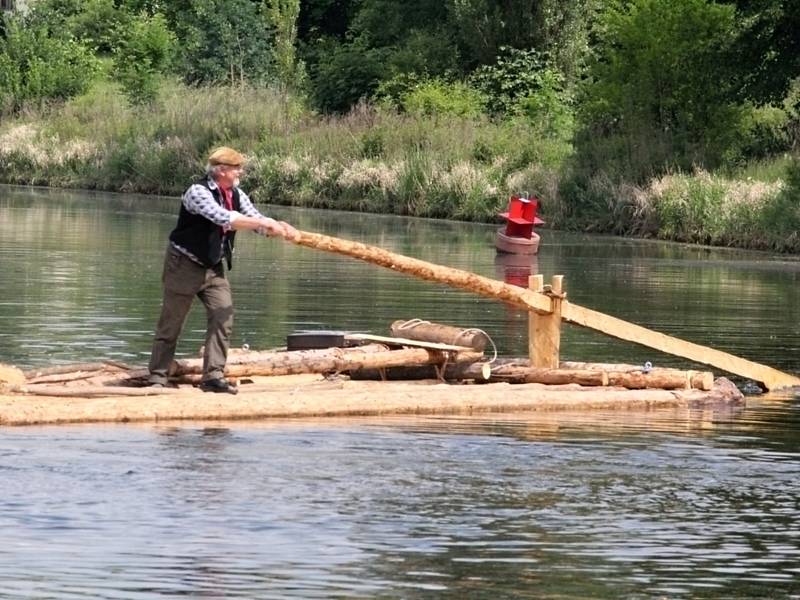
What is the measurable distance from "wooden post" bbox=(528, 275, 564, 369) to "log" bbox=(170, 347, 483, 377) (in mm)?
781

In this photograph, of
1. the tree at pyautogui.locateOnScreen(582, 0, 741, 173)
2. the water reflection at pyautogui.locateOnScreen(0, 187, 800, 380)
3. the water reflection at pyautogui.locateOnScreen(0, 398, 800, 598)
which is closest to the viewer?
the water reflection at pyautogui.locateOnScreen(0, 398, 800, 598)

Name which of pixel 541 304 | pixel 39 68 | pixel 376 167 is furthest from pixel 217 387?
pixel 39 68

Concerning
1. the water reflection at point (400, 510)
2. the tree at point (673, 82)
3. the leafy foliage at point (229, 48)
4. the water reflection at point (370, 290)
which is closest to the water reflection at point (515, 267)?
the water reflection at point (370, 290)

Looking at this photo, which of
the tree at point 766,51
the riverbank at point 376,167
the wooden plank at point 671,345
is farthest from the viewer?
the tree at point 766,51

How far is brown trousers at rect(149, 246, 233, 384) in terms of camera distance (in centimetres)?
1430

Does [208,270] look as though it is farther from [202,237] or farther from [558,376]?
[558,376]

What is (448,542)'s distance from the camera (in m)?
10.3

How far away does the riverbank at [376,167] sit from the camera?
40.0 meters

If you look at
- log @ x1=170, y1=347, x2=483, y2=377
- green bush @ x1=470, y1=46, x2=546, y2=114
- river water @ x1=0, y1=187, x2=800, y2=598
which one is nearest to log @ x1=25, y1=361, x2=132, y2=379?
log @ x1=170, y1=347, x2=483, y2=377

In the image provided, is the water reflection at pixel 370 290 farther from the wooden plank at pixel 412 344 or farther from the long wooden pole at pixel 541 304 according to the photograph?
the wooden plank at pixel 412 344

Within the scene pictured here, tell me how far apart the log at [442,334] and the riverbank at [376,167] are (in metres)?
21.8

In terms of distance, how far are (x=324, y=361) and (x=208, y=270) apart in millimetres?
1588

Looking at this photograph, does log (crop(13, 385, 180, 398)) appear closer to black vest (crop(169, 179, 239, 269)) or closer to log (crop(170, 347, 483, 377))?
black vest (crop(169, 179, 239, 269))

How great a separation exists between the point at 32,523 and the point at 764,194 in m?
29.9
